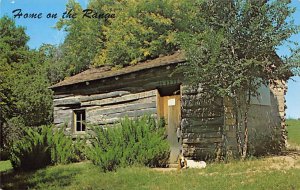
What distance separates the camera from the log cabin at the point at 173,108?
12.4 m

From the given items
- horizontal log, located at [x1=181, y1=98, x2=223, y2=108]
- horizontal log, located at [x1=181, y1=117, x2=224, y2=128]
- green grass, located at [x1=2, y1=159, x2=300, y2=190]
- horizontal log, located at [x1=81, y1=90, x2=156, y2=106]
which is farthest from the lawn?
horizontal log, located at [x1=81, y1=90, x2=156, y2=106]

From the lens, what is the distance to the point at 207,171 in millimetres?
10148

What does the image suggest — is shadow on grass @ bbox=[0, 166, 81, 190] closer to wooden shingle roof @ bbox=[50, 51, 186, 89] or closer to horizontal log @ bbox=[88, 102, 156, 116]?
horizontal log @ bbox=[88, 102, 156, 116]

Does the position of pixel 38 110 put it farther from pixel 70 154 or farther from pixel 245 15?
pixel 245 15

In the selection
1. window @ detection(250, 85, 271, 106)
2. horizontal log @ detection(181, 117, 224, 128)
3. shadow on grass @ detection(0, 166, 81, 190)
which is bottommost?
shadow on grass @ detection(0, 166, 81, 190)

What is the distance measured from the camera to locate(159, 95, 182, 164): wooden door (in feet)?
43.6

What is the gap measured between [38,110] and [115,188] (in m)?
17.1

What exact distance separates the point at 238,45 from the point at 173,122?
3.59 metres

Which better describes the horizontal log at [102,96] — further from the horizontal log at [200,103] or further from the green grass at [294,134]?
the green grass at [294,134]

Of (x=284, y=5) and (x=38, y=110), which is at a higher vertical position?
(x=284, y=5)

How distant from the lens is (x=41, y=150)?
44.6ft

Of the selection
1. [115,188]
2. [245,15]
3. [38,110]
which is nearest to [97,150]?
[115,188]

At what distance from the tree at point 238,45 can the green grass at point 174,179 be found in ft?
5.67

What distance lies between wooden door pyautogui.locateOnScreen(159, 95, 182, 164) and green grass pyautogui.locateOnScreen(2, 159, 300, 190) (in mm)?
2466
